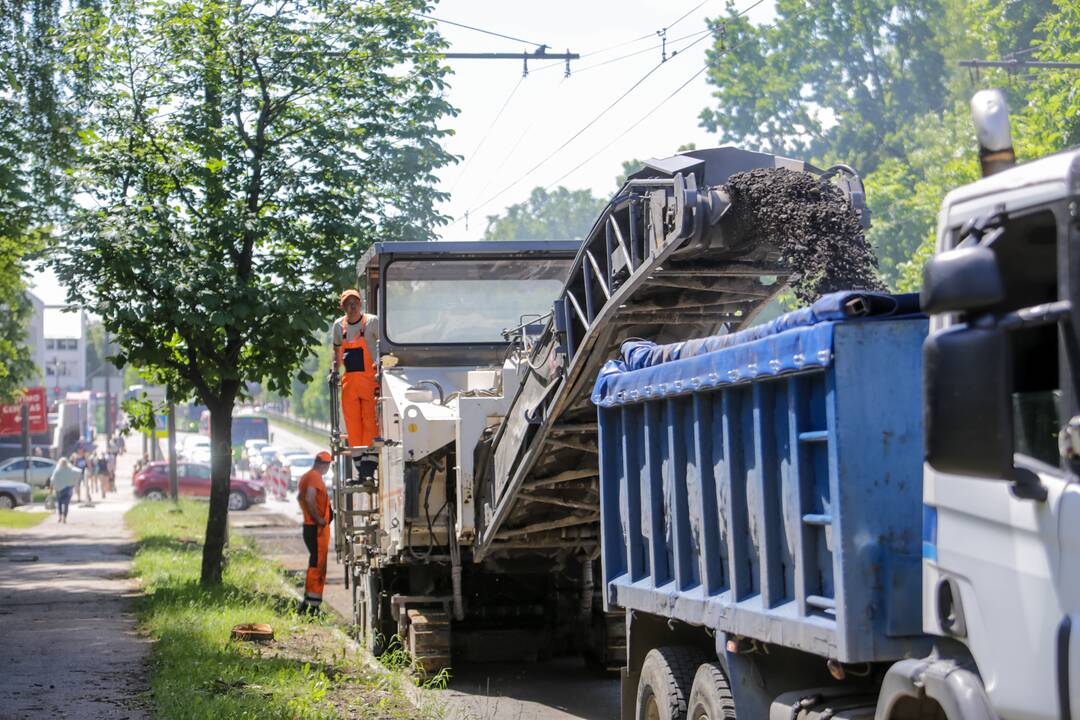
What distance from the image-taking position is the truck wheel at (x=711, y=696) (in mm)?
6023

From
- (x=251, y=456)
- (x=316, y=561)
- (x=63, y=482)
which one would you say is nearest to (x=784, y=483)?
(x=316, y=561)

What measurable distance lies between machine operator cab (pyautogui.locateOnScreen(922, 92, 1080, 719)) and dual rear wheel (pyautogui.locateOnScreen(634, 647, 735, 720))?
1853 millimetres

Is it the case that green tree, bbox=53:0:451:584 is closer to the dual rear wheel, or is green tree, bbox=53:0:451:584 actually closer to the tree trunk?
the tree trunk

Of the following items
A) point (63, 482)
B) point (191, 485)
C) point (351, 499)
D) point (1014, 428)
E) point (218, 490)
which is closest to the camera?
point (1014, 428)

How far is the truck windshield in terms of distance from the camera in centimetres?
1319

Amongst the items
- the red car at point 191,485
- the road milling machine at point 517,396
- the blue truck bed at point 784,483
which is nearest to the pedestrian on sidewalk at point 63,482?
the red car at point 191,485

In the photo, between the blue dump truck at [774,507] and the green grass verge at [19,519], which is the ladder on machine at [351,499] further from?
the green grass verge at [19,519]

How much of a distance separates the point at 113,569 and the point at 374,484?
1017 centimetres

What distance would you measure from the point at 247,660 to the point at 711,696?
6.22 metres

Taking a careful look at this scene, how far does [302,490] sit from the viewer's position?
51.8ft

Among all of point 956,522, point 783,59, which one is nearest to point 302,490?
point 956,522

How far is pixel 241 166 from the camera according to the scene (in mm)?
16234

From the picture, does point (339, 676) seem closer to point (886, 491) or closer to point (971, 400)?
point (886, 491)

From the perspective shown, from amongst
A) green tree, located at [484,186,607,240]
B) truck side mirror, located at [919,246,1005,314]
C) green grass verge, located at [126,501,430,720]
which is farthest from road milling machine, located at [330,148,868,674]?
green tree, located at [484,186,607,240]
